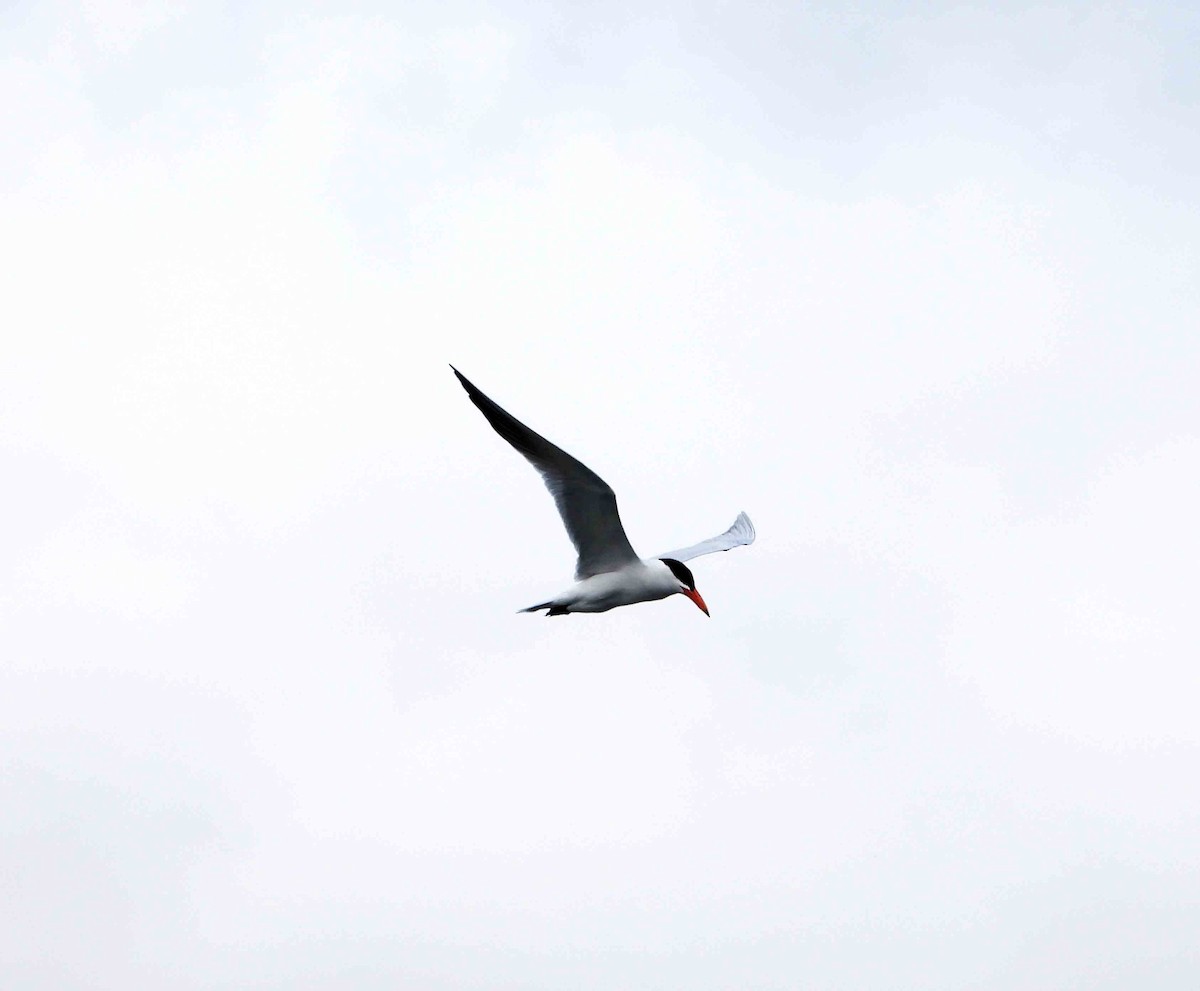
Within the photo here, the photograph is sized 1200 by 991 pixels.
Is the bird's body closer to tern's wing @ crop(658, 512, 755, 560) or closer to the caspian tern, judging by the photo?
the caspian tern

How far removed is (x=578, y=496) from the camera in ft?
71.1

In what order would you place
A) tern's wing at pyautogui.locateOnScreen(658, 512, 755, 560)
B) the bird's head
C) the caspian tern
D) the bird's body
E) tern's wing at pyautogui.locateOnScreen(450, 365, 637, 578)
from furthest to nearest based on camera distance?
tern's wing at pyautogui.locateOnScreen(658, 512, 755, 560), the bird's head, the bird's body, the caspian tern, tern's wing at pyautogui.locateOnScreen(450, 365, 637, 578)

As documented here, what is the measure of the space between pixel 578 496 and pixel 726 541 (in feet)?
20.1

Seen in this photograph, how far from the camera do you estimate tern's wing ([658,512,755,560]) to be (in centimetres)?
2595

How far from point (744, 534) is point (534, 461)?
7819 mm

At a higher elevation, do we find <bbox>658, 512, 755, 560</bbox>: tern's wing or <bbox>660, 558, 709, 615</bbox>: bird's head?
<bbox>658, 512, 755, 560</bbox>: tern's wing

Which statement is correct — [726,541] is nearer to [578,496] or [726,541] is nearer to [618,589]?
[618,589]

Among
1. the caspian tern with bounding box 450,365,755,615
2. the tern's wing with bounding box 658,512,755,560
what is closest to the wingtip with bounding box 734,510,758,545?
the tern's wing with bounding box 658,512,755,560

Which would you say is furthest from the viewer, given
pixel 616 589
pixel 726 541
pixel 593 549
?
pixel 726 541

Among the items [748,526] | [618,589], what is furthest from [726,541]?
[618,589]

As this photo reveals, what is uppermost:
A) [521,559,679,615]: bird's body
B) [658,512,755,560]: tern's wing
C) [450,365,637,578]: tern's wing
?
[658,512,755,560]: tern's wing

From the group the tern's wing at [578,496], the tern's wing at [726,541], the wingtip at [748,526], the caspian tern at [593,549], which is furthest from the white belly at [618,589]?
the wingtip at [748,526]

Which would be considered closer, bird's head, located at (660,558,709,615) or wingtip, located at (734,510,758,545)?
bird's head, located at (660,558,709,615)

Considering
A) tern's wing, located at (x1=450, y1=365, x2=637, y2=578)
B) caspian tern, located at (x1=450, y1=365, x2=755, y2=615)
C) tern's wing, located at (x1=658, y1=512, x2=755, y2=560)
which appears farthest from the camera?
tern's wing, located at (x1=658, y1=512, x2=755, y2=560)
